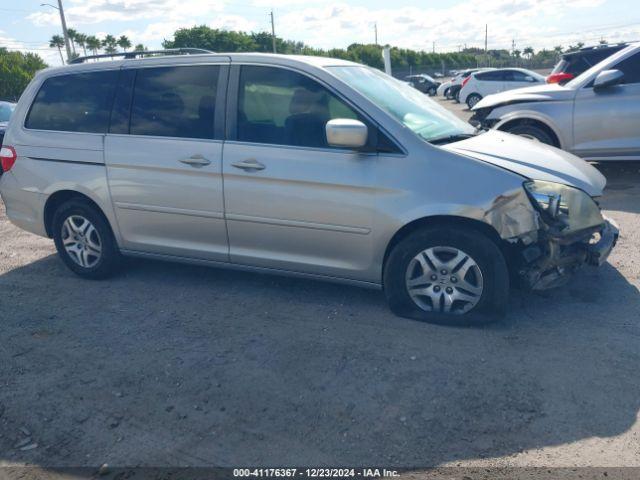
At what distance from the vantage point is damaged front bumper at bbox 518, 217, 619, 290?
390cm

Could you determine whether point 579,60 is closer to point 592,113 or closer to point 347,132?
point 592,113

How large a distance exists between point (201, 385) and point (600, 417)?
7.16 feet

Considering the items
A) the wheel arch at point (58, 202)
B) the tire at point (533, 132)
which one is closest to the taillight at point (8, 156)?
the wheel arch at point (58, 202)

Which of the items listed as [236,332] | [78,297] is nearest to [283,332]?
[236,332]

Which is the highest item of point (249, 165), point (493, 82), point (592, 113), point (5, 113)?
point (5, 113)

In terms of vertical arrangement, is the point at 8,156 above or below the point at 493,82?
above

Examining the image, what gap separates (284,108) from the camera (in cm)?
435

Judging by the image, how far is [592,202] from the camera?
4.14 metres

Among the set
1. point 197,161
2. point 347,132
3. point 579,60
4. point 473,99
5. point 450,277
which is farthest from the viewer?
point 473,99

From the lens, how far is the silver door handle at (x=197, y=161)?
4.50 metres

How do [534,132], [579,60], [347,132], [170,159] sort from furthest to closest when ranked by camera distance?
[579,60]
[534,132]
[170,159]
[347,132]

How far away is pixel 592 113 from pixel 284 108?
5139 mm

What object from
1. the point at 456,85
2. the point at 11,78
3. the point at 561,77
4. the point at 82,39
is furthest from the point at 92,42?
the point at 561,77

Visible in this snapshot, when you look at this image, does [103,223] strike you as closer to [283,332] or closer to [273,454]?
[283,332]
